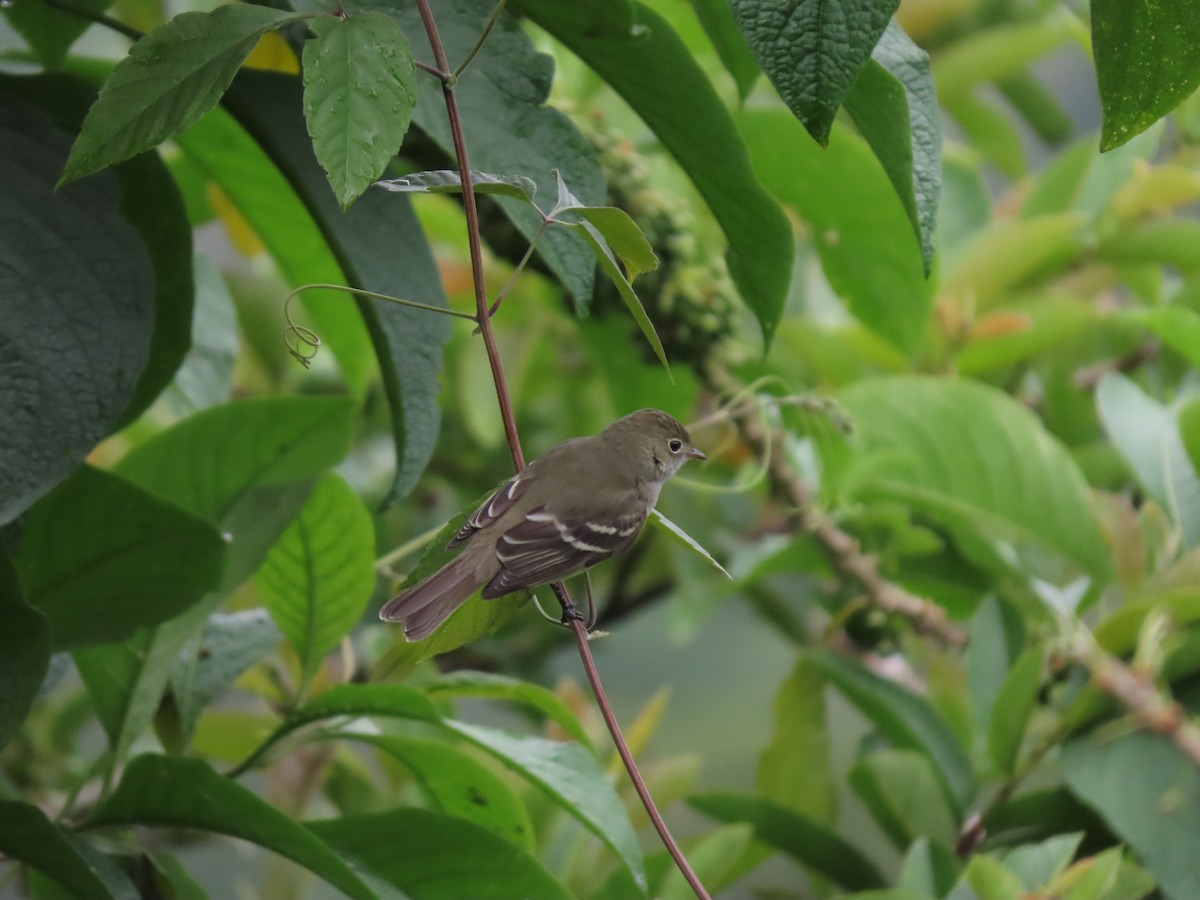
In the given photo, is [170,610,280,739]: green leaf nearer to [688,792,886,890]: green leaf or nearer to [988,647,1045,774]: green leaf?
[688,792,886,890]: green leaf

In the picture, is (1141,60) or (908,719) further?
(908,719)

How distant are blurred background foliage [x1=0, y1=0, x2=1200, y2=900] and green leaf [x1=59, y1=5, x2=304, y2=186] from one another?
15 centimetres

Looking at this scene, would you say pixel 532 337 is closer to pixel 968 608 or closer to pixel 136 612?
pixel 968 608

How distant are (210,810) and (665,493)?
2.26 feet

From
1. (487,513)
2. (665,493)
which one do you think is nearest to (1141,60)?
(487,513)

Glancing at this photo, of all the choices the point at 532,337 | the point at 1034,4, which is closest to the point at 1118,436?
the point at 532,337

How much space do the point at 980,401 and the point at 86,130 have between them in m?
0.74

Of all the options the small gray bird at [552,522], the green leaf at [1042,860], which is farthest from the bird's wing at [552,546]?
the green leaf at [1042,860]

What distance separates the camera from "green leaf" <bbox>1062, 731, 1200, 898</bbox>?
2.52ft

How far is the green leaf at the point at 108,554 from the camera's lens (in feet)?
1.93

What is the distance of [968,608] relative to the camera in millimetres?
1108

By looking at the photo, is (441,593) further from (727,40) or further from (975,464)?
(975,464)

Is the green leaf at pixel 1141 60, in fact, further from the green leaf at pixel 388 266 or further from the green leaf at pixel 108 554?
the green leaf at pixel 108 554

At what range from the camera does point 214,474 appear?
0.70 meters
